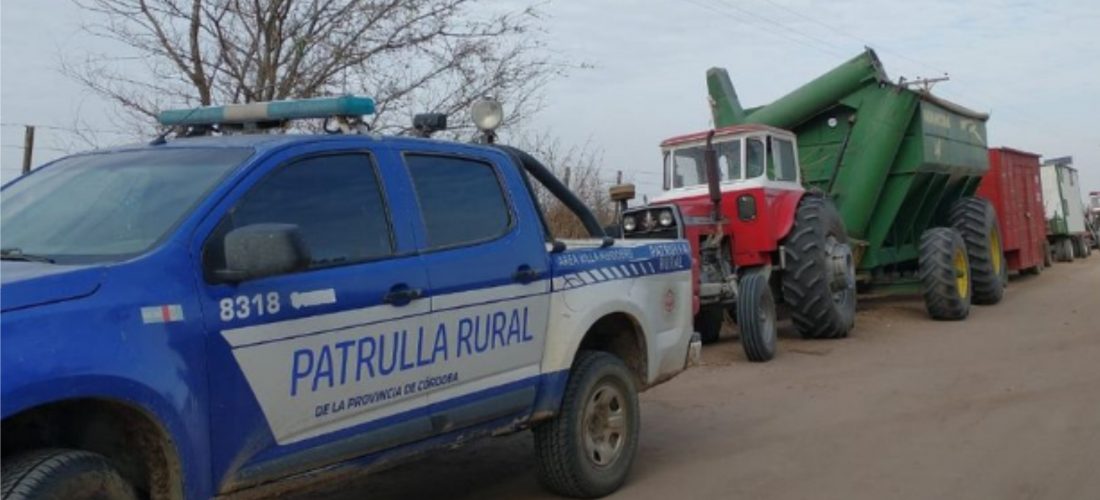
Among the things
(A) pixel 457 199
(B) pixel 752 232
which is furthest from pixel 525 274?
(B) pixel 752 232

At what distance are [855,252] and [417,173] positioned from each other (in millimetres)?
10905

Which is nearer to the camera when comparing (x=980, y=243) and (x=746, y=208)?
(x=746, y=208)

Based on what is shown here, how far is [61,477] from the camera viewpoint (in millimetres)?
→ 3279

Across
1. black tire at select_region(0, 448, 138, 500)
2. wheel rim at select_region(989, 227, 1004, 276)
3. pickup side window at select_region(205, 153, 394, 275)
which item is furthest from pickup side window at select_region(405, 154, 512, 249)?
wheel rim at select_region(989, 227, 1004, 276)

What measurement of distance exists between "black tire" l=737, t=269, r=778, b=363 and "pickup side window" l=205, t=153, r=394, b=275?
6.82 metres

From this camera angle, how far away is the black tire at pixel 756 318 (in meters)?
10.9

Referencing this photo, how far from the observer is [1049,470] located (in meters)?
6.13

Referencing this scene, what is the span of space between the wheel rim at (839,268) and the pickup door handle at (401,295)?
855cm

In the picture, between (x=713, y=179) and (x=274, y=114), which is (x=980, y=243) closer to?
(x=713, y=179)

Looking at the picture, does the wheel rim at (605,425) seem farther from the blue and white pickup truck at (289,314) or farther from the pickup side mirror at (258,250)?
the pickup side mirror at (258,250)

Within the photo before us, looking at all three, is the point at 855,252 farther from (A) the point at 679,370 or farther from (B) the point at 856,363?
(A) the point at 679,370

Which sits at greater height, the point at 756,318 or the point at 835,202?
the point at 835,202

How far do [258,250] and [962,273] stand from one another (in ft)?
44.4

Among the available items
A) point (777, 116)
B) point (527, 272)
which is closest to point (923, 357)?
point (777, 116)
